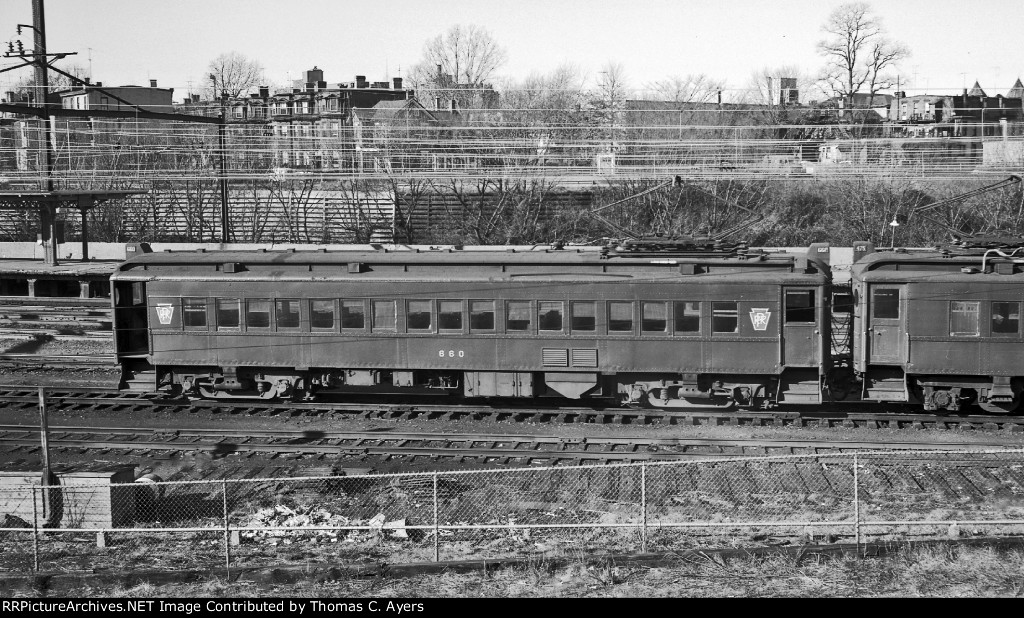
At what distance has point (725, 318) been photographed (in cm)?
1914

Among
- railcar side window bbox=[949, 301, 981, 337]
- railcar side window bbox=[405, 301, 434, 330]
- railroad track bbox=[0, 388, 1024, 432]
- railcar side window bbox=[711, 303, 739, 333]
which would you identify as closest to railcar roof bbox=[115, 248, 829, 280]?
railcar side window bbox=[405, 301, 434, 330]

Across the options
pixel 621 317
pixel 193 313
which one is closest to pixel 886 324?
pixel 621 317

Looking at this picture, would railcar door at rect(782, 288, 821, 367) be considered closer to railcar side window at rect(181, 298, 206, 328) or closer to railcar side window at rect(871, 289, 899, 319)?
railcar side window at rect(871, 289, 899, 319)

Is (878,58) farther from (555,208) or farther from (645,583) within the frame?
(645,583)

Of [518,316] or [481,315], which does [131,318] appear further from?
[518,316]

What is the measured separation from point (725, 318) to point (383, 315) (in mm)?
6737

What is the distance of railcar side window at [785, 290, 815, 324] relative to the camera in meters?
18.8

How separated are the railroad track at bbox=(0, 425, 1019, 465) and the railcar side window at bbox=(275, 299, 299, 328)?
2384mm

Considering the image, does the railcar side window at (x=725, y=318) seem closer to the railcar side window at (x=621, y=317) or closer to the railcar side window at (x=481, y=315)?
the railcar side window at (x=621, y=317)

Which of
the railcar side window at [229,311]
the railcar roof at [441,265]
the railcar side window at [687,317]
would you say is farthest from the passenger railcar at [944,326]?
the railcar side window at [229,311]

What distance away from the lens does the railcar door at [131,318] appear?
70.0 ft

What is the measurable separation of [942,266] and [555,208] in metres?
29.2

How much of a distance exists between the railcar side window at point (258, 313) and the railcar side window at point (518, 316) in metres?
5.04
